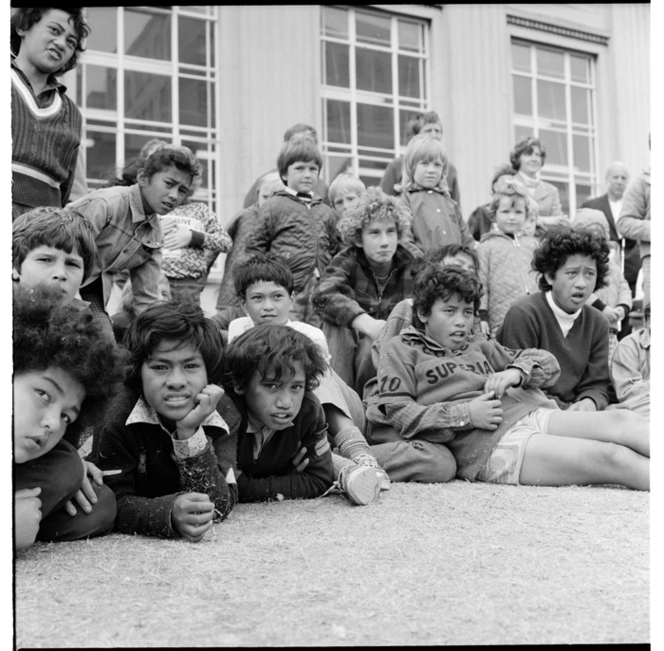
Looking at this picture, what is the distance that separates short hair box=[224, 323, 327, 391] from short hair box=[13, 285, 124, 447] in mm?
565

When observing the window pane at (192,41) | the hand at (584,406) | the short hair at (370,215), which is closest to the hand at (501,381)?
the hand at (584,406)

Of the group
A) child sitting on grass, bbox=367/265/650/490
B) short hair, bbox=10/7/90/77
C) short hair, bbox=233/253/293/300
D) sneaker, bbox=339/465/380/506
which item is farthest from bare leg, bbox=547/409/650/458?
short hair, bbox=10/7/90/77

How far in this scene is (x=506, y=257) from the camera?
4.28 m

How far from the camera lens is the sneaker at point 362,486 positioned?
2.49 m

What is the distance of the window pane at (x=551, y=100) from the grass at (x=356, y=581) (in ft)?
23.4

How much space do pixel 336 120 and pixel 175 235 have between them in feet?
12.2

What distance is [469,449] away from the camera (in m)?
2.99

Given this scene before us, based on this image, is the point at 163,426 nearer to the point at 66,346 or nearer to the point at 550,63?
the point at 66,346

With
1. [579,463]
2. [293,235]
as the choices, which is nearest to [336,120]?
[293,235]

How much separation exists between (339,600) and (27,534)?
806 mm

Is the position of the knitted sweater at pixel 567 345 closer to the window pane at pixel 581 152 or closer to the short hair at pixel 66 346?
the short hair at pixel 66 346

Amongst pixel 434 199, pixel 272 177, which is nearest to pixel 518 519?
pixel 434 199

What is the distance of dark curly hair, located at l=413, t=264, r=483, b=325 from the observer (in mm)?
3100

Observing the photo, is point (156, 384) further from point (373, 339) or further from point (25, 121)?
point (373, 339)
